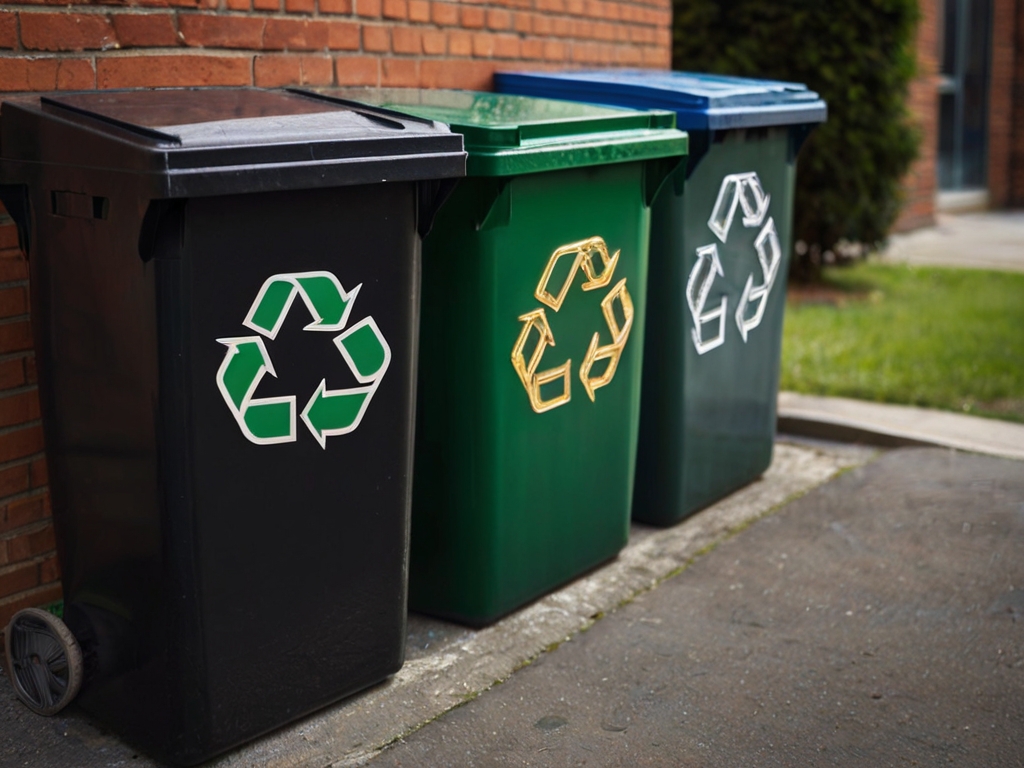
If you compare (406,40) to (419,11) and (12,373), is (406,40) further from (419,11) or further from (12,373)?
(12,373)

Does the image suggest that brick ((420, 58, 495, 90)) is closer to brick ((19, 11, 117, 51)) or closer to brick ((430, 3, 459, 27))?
brick ((430, 3, 459, 27))

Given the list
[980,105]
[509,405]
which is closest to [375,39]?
[509,405]

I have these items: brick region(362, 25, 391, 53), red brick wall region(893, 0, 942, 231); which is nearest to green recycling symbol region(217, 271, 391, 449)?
brick region(362, 25, 391, 53)

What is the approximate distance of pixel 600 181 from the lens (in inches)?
132

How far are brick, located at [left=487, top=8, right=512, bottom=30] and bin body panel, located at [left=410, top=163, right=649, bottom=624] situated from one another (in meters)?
1.21

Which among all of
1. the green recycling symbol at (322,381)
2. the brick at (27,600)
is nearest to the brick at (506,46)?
the green recycling symbol at (322,381)

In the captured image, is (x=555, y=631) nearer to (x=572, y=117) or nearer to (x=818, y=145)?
(x=572, y=117)

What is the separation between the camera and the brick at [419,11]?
4004mm

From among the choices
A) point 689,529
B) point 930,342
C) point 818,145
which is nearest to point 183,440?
point 689,529

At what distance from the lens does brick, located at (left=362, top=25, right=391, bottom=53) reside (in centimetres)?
383

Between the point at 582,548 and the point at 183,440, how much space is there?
1516 mm

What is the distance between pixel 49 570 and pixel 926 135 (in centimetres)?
1064

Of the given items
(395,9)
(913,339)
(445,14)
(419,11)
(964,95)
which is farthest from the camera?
(964,95)

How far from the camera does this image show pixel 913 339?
270 inches
